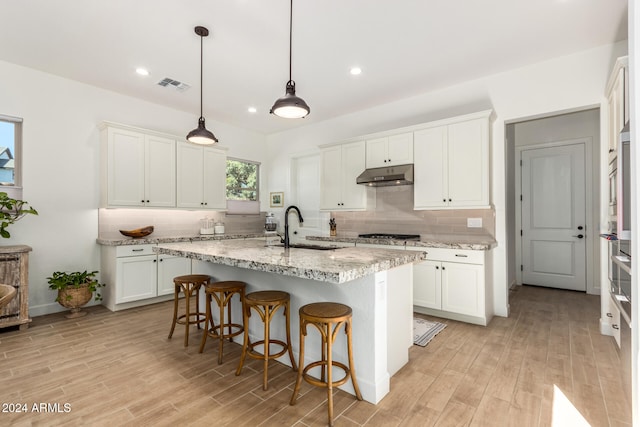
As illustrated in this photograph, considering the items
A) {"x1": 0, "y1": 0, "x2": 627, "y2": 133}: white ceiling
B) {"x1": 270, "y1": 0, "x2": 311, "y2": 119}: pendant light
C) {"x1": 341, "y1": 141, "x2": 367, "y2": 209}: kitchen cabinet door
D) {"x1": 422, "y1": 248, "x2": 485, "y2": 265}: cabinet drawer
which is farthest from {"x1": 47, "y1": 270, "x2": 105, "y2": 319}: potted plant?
{"x1": 422, "y1": 248, "x2": 485, "y2": 265}: cabinet drawer

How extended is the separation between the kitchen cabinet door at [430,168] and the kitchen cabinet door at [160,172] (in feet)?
11.6

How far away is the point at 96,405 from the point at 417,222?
386 cm

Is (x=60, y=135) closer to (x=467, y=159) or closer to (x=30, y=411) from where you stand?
(x=30, y=411)

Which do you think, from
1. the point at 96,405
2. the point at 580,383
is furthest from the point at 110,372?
the point at 580,383

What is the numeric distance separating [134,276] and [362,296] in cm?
340

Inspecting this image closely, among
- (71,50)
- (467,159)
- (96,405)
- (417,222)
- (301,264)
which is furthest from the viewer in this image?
(417,222)

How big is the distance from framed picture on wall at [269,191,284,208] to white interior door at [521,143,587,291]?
4.38 metres

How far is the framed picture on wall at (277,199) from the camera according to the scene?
6.19 m

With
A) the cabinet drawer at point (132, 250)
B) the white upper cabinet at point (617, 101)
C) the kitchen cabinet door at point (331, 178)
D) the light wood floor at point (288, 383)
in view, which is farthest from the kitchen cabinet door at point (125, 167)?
the white upper cabinet at point (617, 101)

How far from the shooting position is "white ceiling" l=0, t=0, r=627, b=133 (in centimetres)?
259

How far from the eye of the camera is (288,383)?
223cm

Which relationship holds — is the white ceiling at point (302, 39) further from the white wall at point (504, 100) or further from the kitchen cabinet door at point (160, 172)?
the kitchen cabinet door at point (160, 172)

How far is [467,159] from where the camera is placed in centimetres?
368

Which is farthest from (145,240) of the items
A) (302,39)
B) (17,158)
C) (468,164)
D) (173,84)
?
(468,164)
